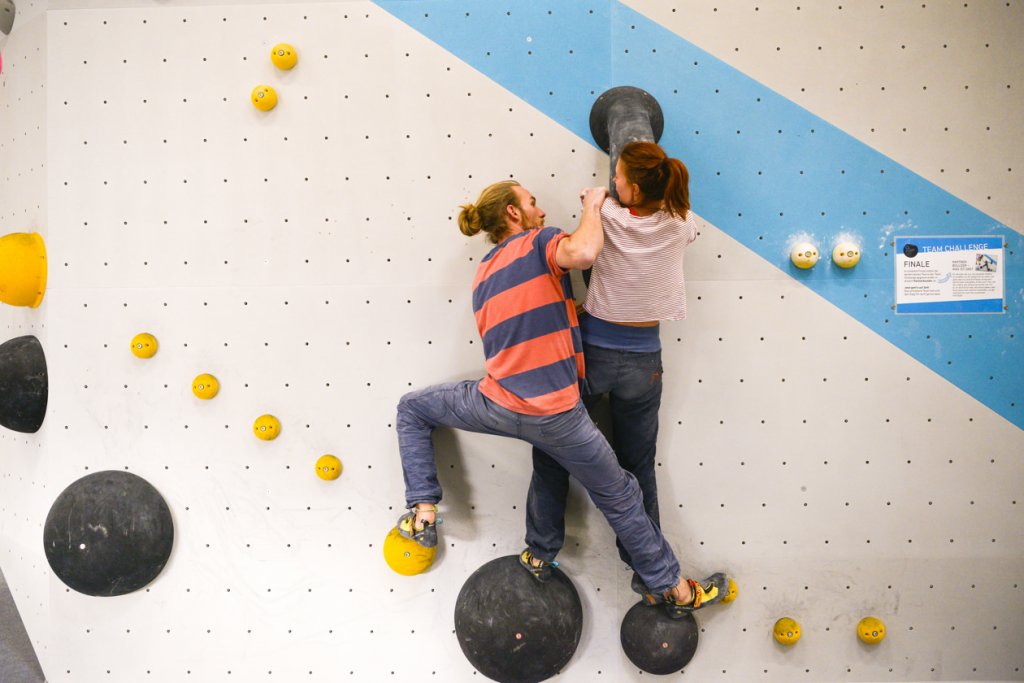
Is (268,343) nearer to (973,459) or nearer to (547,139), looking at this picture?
(547,139)

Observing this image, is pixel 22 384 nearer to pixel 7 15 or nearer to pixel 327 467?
pixel 327 467

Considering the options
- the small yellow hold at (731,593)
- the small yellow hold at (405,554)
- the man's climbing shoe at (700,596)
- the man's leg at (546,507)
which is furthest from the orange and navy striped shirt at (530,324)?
the small yellow hold at (731,593)

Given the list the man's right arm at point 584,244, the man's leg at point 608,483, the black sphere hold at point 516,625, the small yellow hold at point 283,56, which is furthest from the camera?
the small yellow hold at point 283,56

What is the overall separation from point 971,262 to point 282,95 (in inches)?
88.5

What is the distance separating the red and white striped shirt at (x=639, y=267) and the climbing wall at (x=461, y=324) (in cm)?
28

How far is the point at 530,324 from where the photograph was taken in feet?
4.90

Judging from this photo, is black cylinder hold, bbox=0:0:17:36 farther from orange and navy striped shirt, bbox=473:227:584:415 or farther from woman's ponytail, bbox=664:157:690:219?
woman's ponytail, bbox=664:157:690:219

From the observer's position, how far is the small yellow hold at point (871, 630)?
182cm

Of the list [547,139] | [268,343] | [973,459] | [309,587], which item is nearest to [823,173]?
[547,139]

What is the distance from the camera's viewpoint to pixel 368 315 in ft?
6.09

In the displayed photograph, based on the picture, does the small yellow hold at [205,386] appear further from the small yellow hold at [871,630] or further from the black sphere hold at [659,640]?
the small yellow hold at [871,630]

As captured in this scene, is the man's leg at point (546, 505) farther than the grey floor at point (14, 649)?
No

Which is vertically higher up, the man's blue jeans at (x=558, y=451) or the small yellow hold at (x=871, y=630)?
the man's blue jeans at (x=558, y=451)

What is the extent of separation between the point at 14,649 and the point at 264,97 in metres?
2.18
